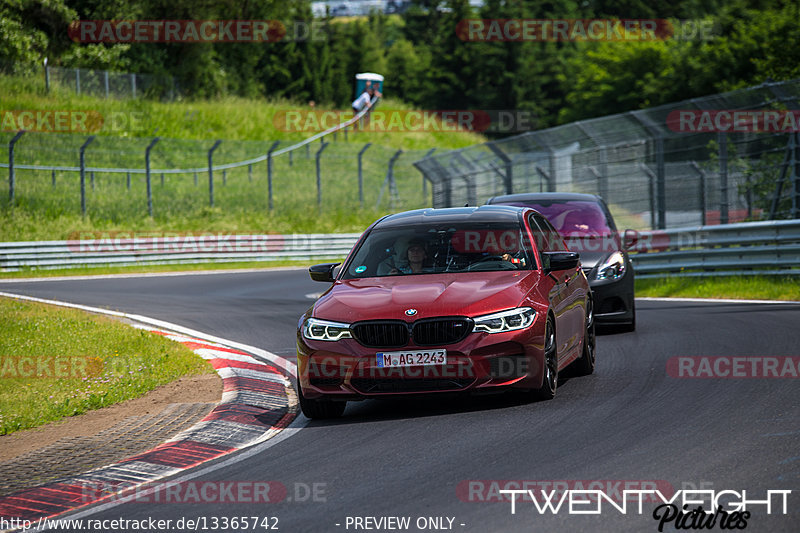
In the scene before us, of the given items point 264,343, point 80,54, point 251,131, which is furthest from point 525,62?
Result: point 264,343

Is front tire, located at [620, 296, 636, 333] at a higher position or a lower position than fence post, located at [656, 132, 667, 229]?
lower

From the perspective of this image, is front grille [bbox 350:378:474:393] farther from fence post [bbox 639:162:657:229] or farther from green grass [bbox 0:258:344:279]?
green grass [bbox 0:258:344:279]

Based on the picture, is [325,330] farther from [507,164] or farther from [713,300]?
[507,164]

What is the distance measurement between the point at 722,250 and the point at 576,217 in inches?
206

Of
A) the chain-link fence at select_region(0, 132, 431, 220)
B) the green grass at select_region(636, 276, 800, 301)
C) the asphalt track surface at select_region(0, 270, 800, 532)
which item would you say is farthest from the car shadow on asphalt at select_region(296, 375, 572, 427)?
the chain-link fence at select_region(0, 132, 431, 220)

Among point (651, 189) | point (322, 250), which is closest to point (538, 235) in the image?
point (651, 189)

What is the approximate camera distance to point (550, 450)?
22.4ft

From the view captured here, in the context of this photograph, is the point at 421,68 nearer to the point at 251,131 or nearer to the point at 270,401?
the point at 251,131

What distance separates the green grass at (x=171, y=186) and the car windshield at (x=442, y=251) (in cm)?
2400

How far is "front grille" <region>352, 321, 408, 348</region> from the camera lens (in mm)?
8008

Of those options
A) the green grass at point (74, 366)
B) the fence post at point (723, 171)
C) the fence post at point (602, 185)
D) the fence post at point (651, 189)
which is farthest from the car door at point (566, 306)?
the fence post at point (602, 185)

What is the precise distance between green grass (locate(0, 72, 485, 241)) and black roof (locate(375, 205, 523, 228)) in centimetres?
2371

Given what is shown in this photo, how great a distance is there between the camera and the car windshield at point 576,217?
13773 millimetres

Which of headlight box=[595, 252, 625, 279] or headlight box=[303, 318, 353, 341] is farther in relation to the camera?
headlight box=[595, 252, 625, 279]
